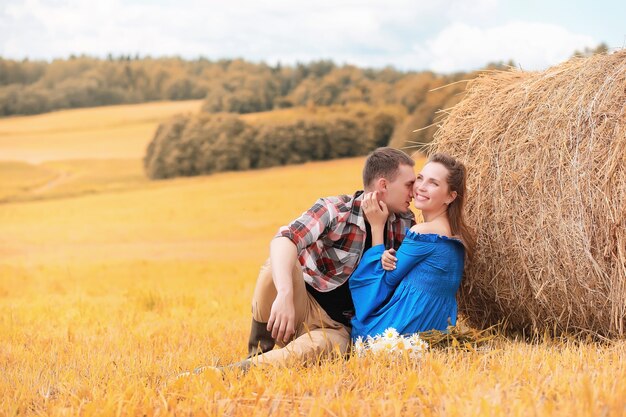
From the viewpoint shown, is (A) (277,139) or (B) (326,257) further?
(A) (277,139)

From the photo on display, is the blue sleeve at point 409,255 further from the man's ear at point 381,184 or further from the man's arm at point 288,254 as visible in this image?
the man's arm at point 288,254

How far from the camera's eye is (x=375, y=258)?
453 centimetres

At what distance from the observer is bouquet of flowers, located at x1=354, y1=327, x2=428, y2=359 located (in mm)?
4328

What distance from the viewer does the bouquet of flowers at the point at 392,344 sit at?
170 inches

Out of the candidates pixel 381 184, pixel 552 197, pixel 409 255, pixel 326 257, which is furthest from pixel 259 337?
pixel 552 197

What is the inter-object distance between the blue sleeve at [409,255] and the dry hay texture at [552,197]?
29.1 inches

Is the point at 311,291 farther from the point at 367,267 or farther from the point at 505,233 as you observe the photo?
the point at 505,233

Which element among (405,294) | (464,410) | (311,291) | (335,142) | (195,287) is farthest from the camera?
(335,142)

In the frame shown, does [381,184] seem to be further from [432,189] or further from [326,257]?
[326,257]

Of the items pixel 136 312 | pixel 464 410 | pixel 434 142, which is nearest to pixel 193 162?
pixel 136 312

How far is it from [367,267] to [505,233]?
1032mm

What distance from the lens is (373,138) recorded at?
55.5 ft

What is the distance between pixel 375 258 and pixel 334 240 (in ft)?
1.11

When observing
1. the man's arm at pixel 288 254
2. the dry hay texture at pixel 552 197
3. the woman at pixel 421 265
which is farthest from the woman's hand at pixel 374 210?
the dry hay texture at pixel 552 197
